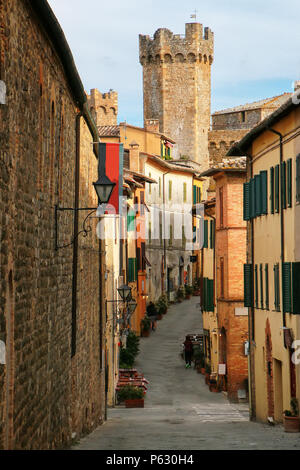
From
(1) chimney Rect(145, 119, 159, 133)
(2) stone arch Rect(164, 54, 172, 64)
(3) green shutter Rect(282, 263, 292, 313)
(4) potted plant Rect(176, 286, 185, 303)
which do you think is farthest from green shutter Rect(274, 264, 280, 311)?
(2) stone arch Rect(164, 54, 172, 64)

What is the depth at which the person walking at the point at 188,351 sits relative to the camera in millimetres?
38781

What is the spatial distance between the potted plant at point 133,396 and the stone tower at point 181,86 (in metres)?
53.9

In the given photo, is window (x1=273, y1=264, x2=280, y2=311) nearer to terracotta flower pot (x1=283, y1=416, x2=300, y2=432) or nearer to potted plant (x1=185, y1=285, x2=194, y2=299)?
terracotta flower pot (x1=283, y1=416, x2=300, y2=432)

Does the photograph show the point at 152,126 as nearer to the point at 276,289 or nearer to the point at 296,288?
the point at 276,289

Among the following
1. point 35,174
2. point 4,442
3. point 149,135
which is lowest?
point 4,442

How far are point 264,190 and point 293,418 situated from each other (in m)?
7.06

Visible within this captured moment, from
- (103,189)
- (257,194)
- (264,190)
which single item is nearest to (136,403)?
(257,194)

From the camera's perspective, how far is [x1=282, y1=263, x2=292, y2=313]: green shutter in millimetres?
20297

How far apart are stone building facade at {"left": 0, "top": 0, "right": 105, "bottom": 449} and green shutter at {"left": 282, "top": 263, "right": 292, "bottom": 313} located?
16.9 ft

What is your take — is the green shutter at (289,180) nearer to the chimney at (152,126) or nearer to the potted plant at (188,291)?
the potted plant at (188,291)
